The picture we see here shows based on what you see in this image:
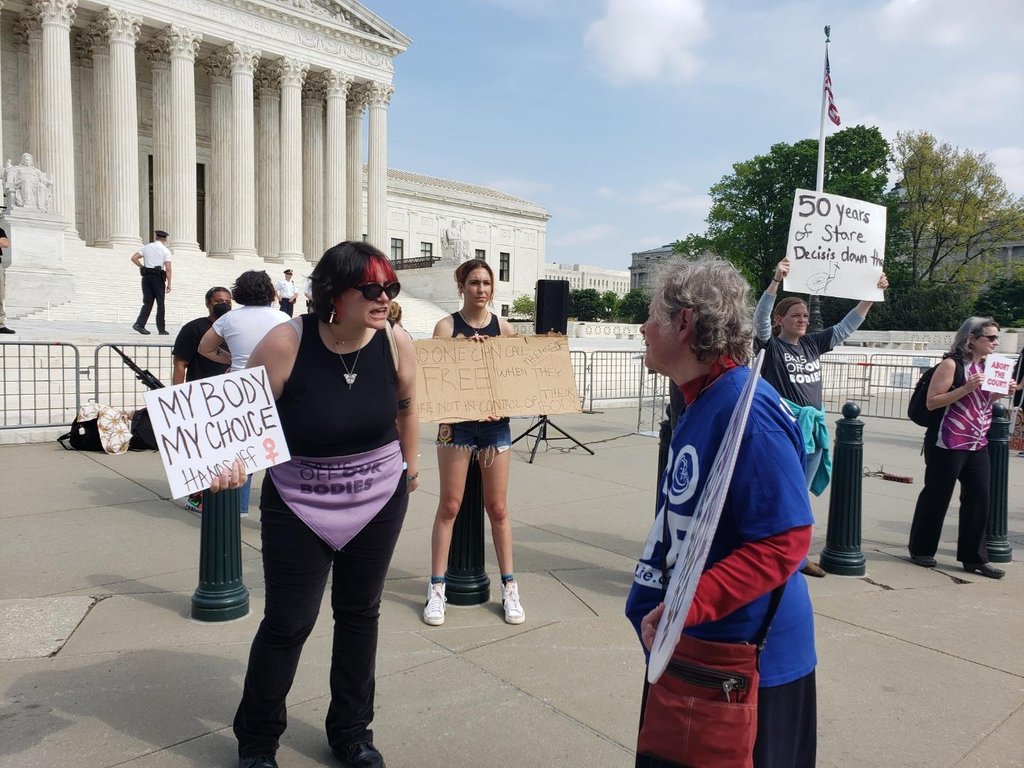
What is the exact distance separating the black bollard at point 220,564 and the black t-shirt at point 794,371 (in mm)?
3473

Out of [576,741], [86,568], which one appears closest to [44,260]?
[86,568]

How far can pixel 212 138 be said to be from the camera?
38000 mm

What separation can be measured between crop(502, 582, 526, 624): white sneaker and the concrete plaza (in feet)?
0.29

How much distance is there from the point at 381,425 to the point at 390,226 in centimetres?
6496

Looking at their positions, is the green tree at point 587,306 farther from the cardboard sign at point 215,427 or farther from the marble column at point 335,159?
the cardboard sign at point 215,427

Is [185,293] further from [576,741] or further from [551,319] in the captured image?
[576,741]

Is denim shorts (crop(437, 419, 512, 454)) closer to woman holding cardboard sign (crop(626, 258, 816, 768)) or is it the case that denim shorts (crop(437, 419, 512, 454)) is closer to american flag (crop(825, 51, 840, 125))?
A: woman holding cardboard sign (crop(626, 258, 816, 768))

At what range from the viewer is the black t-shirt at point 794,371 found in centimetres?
513

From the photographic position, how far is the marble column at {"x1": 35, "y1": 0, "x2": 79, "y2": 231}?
3059cm

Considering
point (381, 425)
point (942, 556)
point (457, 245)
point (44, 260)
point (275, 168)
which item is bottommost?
point (942, 556)

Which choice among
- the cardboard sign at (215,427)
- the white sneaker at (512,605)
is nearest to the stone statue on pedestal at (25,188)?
the white sneaker at (512,605)

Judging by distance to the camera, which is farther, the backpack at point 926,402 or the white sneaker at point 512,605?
the backpack at point 926,402

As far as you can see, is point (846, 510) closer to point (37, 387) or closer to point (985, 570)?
point (985, 570)

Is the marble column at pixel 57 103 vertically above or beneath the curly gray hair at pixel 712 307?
above
